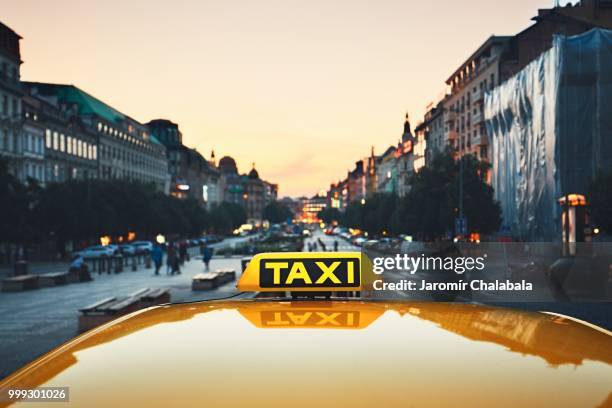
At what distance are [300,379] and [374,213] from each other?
105m

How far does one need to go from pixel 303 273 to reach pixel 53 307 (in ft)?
69.1

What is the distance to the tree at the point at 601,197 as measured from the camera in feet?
137

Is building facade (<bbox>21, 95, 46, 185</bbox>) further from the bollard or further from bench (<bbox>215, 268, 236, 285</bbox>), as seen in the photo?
bench (<bbox>215, 268, 236, 285</bbox>)

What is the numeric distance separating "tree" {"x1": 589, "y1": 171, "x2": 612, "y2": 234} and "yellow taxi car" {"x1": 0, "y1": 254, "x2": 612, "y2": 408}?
42781mm

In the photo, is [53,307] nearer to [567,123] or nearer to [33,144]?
[567,123]

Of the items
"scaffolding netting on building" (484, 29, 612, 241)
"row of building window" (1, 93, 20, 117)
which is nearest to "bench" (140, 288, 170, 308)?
"scaffolding netting on building" (484, 29, 612, 241)

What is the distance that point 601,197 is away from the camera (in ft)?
138

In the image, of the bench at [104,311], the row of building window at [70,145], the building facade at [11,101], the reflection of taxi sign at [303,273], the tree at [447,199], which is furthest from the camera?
the row of building window at [70,145]

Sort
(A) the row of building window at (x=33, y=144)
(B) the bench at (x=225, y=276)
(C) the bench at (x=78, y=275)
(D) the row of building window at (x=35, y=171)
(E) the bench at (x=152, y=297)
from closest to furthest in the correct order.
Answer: (E) the bench at (x=152, y=297) < (B) the bench at (x=225, y=276) < (C) the bench at (x=78, y=275) < (A) the row of building window at (x=33, y=144) < (D) the row of building window at (x=35, y=171)

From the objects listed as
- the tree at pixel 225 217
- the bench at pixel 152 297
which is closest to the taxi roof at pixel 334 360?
the bench at pixel 152 297

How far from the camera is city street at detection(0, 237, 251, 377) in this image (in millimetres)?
14008

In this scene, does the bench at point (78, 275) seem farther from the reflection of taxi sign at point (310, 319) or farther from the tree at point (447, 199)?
the reflection of taxi sign at point (310, 319)

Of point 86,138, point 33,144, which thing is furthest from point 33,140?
point 86,138

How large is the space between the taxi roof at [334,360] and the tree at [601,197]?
42795 mm
